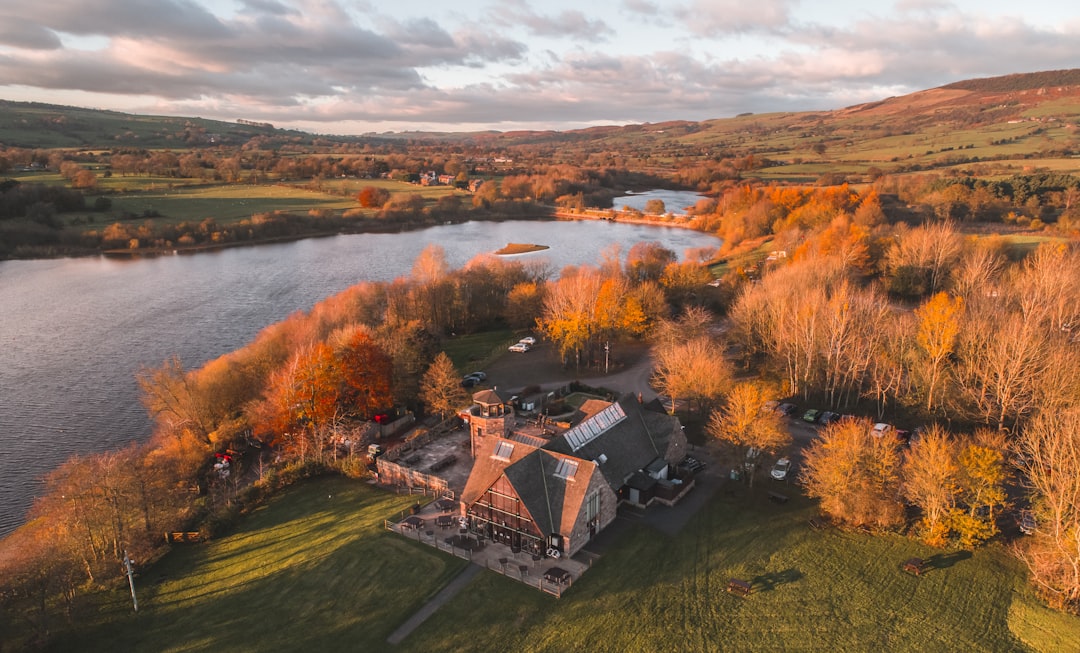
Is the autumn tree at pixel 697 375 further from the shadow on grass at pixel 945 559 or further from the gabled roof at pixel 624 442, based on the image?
the shadow on grass at pixel 945 559

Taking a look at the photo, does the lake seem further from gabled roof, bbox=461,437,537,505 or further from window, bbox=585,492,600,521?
window, bbox=585,492,600,521

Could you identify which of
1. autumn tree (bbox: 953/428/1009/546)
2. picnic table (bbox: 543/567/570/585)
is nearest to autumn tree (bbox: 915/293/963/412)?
autumn tree (bbox: 953/428/1009/546)

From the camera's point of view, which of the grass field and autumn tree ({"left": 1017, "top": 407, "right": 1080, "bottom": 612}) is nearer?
autumn tree ({"left": 1017, "top": 407, "right": 1080, "bottom": 612})

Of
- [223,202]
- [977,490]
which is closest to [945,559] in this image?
[977,490]

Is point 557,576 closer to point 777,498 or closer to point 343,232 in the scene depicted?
point 777,498

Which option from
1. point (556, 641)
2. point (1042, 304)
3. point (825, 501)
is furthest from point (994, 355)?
point (556, 641)

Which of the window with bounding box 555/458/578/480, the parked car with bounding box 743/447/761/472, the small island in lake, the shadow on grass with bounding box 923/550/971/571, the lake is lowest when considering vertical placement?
the shadow on grass with bounding box 923/550/971/571

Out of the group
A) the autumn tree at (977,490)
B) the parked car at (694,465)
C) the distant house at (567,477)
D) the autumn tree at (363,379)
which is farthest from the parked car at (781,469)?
the autumn tree at (363,379)

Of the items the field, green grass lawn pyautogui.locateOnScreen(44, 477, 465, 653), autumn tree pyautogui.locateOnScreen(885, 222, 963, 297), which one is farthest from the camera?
autumn tree pyautogui.locateOnScreen(885, 222, 963, 297)
